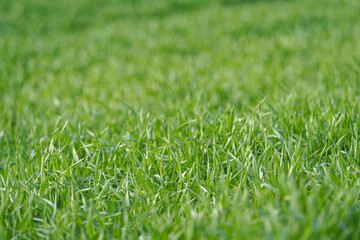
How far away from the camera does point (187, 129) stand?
7.20ft

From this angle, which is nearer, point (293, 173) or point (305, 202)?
point (305, 202)

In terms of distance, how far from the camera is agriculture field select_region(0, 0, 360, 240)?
1.33 m

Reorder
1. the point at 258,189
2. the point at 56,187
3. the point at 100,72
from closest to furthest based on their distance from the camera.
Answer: the point at 258,189 < the point at 56,187 < the point at 100,72

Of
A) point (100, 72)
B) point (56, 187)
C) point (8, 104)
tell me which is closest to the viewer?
point (56, 187)

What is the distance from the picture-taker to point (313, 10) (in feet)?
23.6

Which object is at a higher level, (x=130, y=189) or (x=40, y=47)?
(x=40, y=47)

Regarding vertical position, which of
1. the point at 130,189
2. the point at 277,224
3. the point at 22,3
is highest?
the point at 22,3

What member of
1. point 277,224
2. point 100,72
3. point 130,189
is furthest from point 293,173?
point 100,72

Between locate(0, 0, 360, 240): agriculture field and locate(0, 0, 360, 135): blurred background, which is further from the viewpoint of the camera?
locate(0, 0, 360, 135): blurred background

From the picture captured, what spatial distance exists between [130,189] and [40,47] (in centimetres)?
556

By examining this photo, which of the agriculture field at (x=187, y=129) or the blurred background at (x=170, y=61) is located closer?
the agriculture field at (x=187, y=129)

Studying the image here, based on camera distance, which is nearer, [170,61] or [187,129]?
[187,129]

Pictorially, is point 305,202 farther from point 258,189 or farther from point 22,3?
point 22,3

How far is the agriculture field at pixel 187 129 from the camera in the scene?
133 centimetres
